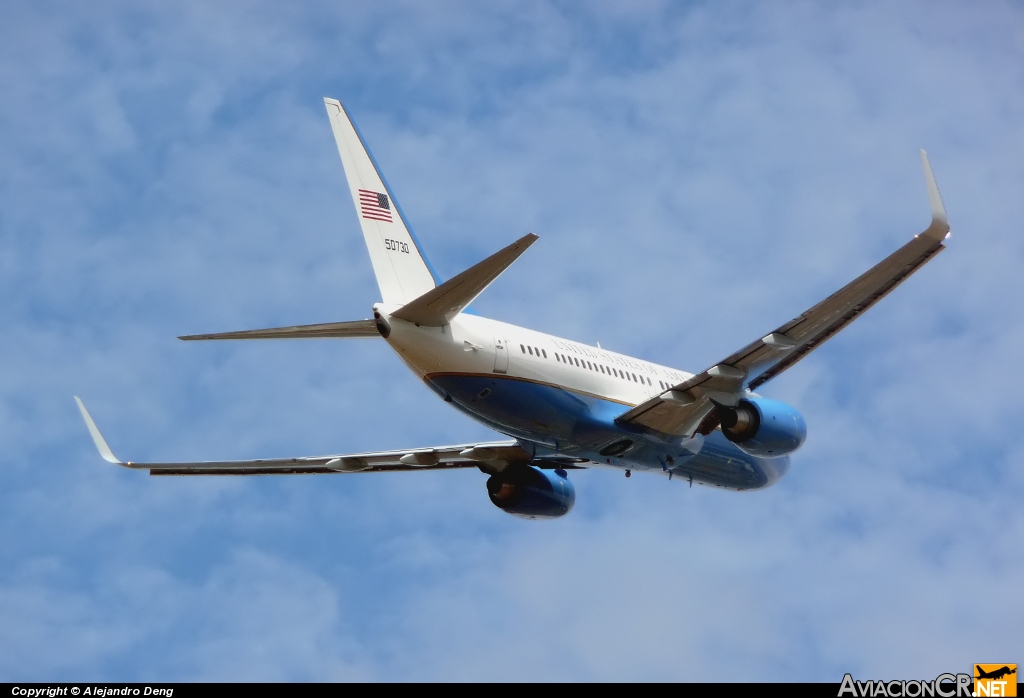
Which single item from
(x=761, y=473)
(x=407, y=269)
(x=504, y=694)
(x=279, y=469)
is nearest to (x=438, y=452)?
(x=279, y=469)

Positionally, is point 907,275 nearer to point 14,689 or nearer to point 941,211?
point 941,211

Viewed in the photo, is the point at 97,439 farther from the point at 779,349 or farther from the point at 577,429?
the point at 779,349

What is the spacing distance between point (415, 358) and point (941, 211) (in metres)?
12.8

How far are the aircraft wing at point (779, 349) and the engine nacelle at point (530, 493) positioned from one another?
518cm

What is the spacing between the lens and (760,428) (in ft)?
129

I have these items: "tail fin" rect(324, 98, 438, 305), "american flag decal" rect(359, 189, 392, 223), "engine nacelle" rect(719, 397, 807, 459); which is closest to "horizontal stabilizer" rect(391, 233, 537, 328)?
"tail fin" rect(324, 98, 438, 305)

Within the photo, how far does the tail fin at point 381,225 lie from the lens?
37.8 meters

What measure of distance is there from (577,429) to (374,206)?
803 centimetres

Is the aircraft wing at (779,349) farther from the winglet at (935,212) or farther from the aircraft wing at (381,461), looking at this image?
the aircraft wing at (381,461)

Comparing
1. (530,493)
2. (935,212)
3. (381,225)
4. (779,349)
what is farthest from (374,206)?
(935,212)

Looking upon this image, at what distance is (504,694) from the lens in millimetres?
29125

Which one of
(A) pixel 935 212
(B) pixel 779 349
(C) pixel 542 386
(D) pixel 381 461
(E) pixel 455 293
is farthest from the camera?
(D) pixel 381 461

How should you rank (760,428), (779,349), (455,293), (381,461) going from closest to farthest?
(455,293) → (779,349) → (760,428) → (381,461)

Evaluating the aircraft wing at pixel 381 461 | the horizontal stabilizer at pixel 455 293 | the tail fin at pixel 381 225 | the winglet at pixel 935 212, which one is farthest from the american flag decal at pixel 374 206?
the winglet at pixel 935 212
